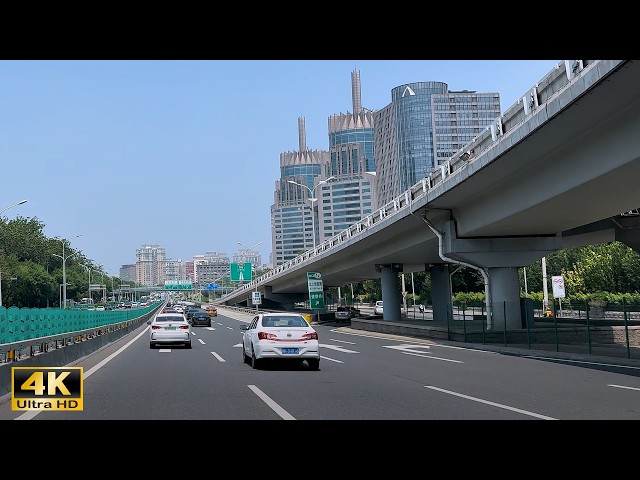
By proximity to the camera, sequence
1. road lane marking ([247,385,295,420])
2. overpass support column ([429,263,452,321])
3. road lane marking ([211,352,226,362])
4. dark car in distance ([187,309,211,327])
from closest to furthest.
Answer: road lane marking ([247,385,295,420]) < road lane marking ([211,352,226,362]) < overpass support column ([429,263,452,321]) < dark car in distance ([187,309,211,327])

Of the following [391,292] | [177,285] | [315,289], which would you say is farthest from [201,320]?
[177,285]

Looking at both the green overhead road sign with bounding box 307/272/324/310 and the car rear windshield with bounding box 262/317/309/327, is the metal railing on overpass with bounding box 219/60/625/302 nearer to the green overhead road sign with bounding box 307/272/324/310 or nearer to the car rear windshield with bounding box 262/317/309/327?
the car rear windshield with bounding box 262/317/309/327

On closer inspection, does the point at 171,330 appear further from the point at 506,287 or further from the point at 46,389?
the point at 46,389

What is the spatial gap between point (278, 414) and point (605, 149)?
41.5 feet

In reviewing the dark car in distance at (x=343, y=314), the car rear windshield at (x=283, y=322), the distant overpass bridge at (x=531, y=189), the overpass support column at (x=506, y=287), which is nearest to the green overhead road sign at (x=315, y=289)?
the dark car in distance at (x=343, y=314)

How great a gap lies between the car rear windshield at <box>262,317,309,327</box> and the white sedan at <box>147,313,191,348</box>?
11.1 meters

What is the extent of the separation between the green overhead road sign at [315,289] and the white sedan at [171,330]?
2466 centimetres

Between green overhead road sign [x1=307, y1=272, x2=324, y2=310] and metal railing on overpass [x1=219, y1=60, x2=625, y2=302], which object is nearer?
metal railing on overpass [x1=219, y1=60, x2=625, y2=302]

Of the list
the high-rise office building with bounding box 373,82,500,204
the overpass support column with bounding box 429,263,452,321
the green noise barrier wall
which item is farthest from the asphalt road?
the high-rise office building with bounding box 373,82,500,204

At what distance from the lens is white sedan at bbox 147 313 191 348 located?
3044cm

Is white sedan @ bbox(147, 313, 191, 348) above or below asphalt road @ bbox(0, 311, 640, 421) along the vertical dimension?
above

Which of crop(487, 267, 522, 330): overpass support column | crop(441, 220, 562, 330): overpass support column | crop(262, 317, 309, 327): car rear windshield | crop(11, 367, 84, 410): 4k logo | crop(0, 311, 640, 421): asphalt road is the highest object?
crop(441, 220, 562, 330): overpass support column

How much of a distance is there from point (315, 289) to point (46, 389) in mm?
Answer: 42676

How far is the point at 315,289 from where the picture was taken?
184 ft
